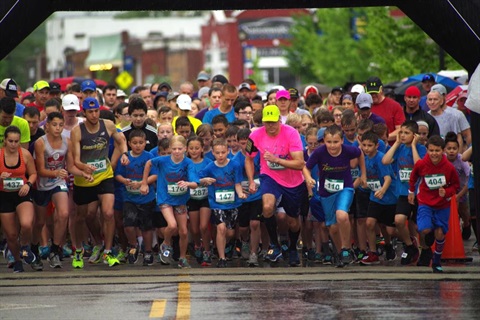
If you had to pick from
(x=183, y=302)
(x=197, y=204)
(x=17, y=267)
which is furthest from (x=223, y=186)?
(x=183, y=302)

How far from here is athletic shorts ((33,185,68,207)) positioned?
16.6 m

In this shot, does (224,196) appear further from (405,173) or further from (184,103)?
(184,103)

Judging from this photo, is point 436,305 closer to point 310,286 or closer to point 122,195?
point 310,286

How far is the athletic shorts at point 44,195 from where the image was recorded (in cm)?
1664

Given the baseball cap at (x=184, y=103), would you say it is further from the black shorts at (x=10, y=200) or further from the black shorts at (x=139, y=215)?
the black shorts at (x=10, y=200)

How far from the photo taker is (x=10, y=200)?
1600cm

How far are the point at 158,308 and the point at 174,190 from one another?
4.53 meters

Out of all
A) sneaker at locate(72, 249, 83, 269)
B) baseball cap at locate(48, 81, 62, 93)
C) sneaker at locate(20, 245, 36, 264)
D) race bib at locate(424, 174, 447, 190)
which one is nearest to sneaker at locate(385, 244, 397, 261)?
race bib at locate(424, 174, 447, 190)

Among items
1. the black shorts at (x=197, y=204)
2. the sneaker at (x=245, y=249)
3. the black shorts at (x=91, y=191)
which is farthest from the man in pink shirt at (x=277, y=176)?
the black shorts at (x=91, y=191)

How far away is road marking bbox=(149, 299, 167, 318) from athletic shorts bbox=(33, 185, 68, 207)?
4153 mm

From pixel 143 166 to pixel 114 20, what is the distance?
423 ft

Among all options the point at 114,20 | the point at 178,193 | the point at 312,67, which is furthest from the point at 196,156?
the point at 114,20

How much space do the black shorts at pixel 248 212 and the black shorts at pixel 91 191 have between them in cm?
163

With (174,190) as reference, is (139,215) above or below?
below
